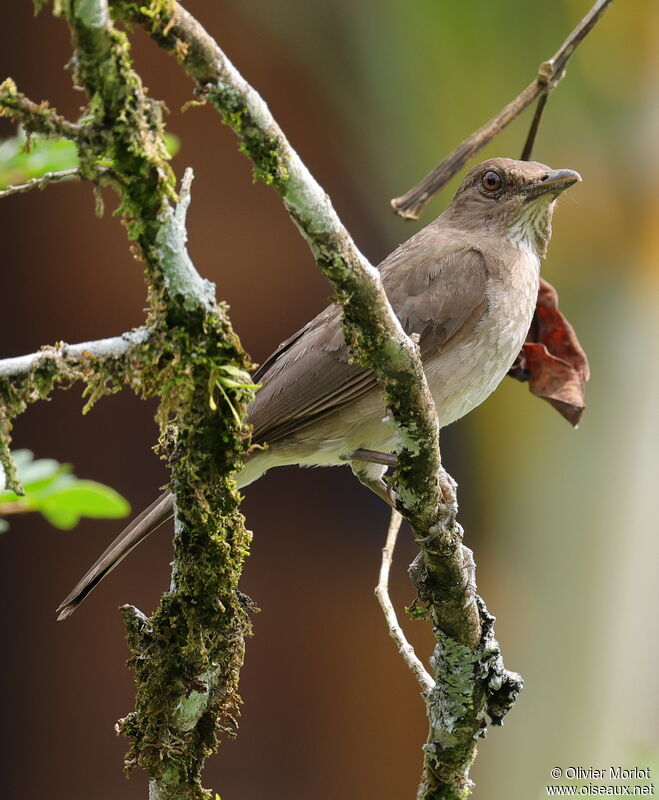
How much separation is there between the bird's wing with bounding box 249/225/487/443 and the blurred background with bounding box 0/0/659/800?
94.0 inches

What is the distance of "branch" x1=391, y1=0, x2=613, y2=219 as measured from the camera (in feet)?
8.77

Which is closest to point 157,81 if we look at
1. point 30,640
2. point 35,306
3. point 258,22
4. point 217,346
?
point 258,22

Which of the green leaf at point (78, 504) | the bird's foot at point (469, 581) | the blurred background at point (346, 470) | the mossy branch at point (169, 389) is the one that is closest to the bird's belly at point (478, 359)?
the bird's foot at point (469, 581)

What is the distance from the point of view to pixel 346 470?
5879 millimetres

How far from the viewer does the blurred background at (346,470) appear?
5.43m

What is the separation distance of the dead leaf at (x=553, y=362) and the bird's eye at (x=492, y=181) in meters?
0.41

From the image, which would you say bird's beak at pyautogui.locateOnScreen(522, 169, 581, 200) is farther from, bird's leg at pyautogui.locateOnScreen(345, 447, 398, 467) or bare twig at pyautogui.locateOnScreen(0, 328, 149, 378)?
bare twig at pyautogui.locateOnScreen(0, 328, 149, 378)

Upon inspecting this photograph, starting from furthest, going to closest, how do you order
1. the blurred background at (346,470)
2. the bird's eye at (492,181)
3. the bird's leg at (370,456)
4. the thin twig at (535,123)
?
the blurred background at (346,470)
the bird's eye at (492,181)
the bird's leg at (370,456)
the thin twig at (535,123)

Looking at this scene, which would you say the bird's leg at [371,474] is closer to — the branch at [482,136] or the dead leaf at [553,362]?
the dead leaf at [553,362]

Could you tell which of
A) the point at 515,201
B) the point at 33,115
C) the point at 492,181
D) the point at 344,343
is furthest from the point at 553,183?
the point at 33,115

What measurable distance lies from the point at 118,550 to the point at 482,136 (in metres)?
1.62

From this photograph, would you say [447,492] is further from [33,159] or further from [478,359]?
[33,159]

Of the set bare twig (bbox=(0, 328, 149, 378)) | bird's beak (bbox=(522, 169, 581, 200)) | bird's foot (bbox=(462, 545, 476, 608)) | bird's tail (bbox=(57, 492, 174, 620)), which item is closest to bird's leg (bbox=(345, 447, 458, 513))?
bird's foot (bbox=(462, 545, 476, 608))

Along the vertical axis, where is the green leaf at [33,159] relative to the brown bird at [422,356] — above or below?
below
